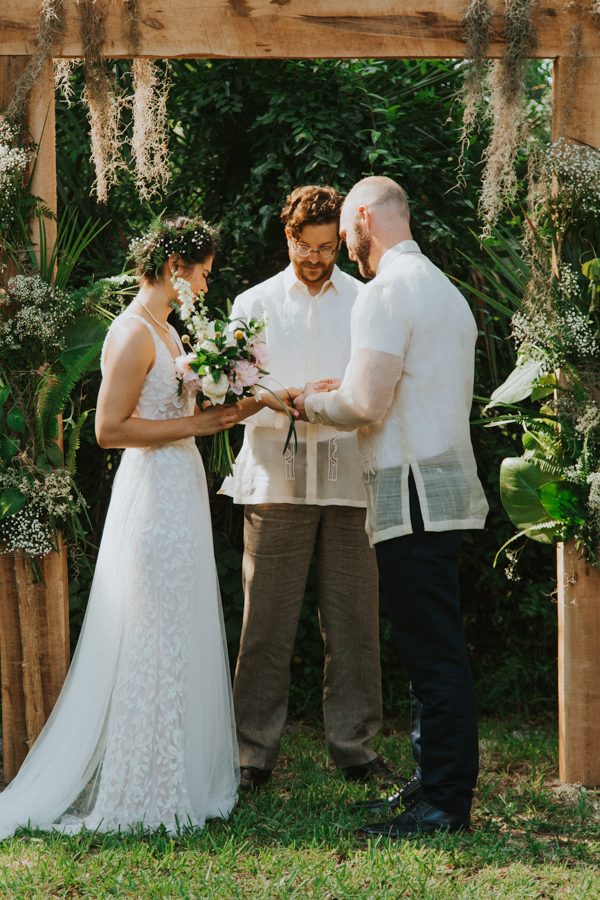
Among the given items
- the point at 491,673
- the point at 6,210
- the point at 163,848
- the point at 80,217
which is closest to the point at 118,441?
the point at 6,210

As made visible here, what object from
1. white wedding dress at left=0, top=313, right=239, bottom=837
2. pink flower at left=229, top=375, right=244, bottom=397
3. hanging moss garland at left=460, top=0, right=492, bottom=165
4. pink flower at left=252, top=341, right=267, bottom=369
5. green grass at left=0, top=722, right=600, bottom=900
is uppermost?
hanging moss garland at left=460, top=0, right=492, bottom=165

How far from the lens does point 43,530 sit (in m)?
3.93

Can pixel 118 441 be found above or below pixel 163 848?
above

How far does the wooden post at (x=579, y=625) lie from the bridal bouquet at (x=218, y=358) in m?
1.42

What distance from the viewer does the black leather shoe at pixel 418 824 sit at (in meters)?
3.43

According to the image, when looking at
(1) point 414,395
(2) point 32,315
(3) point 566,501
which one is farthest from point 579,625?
(2) point 32,315

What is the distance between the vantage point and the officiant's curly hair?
4.04 metres

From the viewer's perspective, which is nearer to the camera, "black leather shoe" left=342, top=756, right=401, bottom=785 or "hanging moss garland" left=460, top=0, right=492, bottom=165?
"hanging moss garland" left=460, top=0, right=492, bottom=165

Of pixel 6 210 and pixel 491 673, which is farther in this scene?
pixel 491 673

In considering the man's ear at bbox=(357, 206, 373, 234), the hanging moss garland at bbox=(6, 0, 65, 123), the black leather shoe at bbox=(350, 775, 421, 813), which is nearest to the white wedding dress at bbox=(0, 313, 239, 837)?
the black leather shoe at bbox=(350, 775, 421, 813)

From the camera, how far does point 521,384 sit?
4.09 m

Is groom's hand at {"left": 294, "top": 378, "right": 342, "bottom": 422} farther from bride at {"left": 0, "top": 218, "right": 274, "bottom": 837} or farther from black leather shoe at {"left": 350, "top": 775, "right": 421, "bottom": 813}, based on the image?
black leather shoe at {"left": 350, "top": 775, "right": 421, "bottom": 813}

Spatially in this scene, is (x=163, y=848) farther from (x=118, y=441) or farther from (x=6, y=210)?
(x=6, y=210)

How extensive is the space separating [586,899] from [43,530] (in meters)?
2.22
